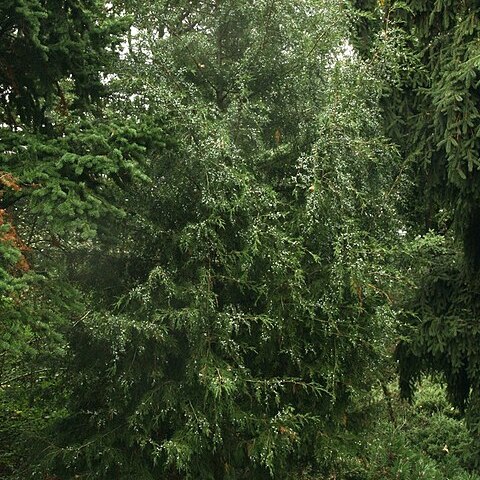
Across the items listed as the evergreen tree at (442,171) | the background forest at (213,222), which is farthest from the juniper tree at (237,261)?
the evergreen tree at (442,171)

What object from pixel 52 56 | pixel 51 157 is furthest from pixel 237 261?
pixel 52 56

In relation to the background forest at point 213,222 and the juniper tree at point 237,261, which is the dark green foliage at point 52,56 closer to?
the background forest at point 213,222

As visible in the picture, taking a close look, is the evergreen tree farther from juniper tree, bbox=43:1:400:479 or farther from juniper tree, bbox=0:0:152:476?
juniper tree, bbox=0:0:152:476

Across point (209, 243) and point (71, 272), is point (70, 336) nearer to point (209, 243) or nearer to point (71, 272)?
point (71, 272)

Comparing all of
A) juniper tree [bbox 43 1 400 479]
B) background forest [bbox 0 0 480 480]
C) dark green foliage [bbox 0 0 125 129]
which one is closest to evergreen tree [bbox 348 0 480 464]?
background forest [bbox 0 0 480 480]

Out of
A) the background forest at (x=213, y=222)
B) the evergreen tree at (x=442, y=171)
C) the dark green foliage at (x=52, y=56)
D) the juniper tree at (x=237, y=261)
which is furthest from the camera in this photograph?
the evergreen tree at (x=442, y=171)

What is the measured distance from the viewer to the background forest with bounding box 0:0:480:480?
4.72 meters

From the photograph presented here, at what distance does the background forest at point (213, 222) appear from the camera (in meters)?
4.72

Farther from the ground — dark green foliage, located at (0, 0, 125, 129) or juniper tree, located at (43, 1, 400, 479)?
dark green foliage, located at (0, 0, 125, 129)

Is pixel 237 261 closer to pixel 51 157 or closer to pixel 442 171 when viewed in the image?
pixel 51 157

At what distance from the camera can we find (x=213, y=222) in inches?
194

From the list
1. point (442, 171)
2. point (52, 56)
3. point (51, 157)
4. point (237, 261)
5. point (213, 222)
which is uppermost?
point (52, 56)

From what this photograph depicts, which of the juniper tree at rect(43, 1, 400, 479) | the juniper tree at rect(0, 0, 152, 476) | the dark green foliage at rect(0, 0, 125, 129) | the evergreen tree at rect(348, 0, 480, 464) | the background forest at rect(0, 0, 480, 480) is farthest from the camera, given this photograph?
the evergreen tree at rect(348, 0, 480, 464)

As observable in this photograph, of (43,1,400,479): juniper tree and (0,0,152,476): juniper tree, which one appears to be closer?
(0,0,152,476): juniper tree
